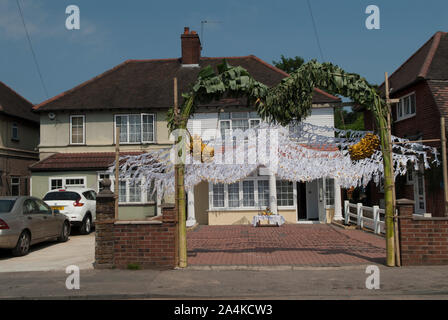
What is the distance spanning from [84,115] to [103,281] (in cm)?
1490

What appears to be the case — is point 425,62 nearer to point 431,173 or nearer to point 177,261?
point 431,173

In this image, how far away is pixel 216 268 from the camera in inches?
328

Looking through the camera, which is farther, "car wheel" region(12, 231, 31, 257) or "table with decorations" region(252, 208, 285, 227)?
"table with decorations" region(252, 208, 285, 227)

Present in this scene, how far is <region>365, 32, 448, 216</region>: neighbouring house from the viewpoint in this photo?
15352mm

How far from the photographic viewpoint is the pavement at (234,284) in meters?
6.36

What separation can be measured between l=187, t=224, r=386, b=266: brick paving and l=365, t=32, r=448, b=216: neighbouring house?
3753mm

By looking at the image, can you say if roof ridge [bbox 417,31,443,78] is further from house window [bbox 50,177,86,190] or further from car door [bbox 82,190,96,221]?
house window [bbox 50,177,86,190]

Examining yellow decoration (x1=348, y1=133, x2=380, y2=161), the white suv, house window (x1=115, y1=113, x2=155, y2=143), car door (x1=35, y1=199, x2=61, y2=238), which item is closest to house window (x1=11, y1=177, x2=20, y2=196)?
house window (x1=115, y1=113, x2=155, y2=143)

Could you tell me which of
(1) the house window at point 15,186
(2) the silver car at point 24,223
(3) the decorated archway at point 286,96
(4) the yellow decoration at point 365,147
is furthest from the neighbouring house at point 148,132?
(3) the decorated archway at point 286,96

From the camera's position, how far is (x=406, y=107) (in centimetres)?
1861

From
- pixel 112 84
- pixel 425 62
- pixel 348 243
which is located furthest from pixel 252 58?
pixel 348 243

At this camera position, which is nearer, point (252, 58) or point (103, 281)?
point (103, 281)

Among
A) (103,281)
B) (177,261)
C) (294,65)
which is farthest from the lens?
(294,65)

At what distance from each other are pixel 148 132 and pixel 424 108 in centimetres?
1299
